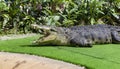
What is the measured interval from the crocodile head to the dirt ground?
0.72 metres

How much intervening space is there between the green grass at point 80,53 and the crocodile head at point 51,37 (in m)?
0.12

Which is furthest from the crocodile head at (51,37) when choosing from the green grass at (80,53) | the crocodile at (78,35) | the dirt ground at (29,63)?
A: the dirt ground at (29,63)

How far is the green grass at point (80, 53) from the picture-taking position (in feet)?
13.0

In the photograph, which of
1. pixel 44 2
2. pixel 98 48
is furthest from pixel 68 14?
pixel 98 48

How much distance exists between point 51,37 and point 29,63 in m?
A: 1.24

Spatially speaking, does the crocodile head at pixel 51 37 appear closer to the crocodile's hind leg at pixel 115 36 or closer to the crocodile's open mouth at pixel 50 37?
the crocodile's open mouth at pixel 50 37

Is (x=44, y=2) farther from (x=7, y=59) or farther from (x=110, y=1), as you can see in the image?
(x=7, y=59)

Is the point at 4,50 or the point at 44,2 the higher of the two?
the point at 44,2

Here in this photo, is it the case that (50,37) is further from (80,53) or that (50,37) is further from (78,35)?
(80,53)

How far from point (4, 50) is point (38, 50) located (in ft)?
1.74

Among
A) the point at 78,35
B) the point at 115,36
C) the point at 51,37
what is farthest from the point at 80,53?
the point at 115,36

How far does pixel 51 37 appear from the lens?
5.09 m

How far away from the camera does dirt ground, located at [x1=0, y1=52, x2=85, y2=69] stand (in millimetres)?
3736

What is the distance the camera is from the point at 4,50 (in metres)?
4.88
